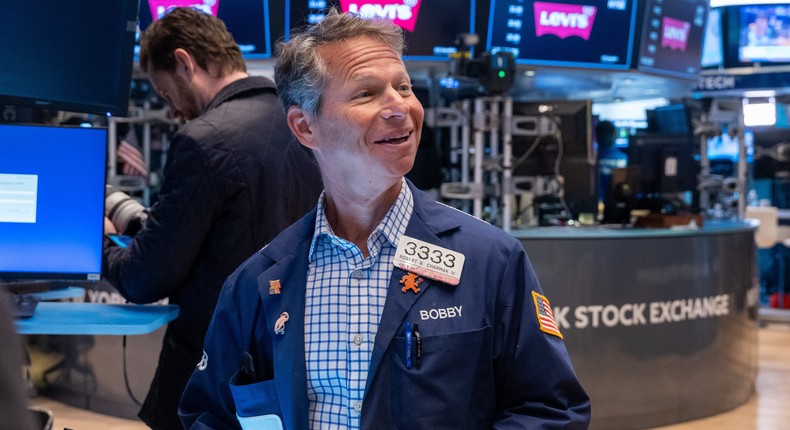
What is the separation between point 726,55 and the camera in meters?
10.2

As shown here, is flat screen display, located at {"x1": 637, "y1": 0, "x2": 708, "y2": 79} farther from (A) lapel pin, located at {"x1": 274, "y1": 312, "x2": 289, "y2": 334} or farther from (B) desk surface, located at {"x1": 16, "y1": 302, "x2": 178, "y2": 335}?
(A) lapel pin, located at {"x1": 274, "y1": 312, "x2": 289, "y2": 334}

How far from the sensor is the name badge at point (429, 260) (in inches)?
62.6

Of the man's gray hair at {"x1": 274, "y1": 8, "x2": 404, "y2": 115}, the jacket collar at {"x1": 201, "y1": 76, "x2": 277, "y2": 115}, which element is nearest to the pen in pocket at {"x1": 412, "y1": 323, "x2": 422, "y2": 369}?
the man's gray hair at {"x1": 274, "y1": 8, "x2": 404, "y2": 115}

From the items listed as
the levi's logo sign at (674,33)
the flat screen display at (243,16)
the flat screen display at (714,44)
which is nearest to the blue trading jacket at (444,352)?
the flat screen display at (243,16)

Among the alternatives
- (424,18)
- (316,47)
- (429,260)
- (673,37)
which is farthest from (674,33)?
(429,260)

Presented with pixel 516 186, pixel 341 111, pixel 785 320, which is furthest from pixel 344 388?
pixel 785 320

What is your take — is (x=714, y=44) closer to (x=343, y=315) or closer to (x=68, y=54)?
(x=68, y=54)

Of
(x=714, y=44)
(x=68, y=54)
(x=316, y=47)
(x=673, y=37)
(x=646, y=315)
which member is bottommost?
(x=646, y=315)

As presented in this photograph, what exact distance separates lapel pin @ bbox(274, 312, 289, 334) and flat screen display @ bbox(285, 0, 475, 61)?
14.8 ft

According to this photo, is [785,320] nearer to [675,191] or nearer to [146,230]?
[675,191]

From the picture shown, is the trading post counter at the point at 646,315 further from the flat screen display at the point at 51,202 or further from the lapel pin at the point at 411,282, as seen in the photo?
the lapel pin at the point at 411,282

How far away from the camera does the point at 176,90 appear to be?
2.64m

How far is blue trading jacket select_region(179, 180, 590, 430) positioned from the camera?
1539 mm

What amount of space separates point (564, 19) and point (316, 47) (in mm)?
5010
